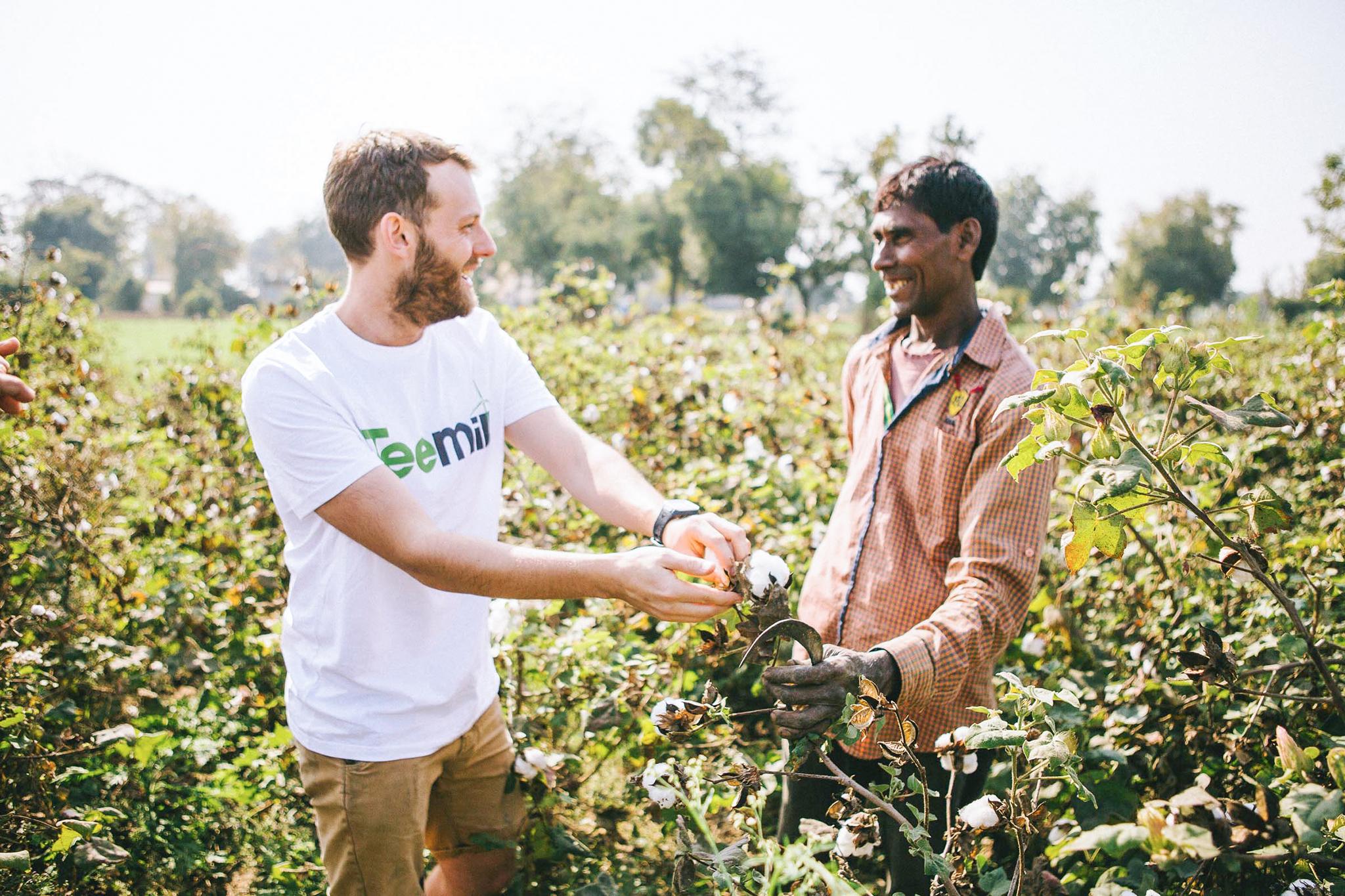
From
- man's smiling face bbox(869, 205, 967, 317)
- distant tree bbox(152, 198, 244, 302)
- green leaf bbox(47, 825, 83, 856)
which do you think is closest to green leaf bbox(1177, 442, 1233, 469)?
man's smiling face bbox(869, 205, 967, 317)

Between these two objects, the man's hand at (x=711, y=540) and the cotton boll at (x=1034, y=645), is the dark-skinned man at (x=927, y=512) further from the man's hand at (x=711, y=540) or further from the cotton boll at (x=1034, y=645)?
the cotton boll at (x=1034, y=645)

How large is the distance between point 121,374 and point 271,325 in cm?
554

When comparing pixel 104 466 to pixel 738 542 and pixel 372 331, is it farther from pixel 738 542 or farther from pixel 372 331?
pixel 738 542

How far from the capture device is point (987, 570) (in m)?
1.73

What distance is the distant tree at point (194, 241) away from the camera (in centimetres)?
2475

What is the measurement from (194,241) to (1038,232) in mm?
58248

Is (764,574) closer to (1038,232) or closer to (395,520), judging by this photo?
(395,520)

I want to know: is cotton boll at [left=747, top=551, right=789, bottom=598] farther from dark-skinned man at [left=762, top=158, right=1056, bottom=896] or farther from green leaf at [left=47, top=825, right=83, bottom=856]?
green leaf at [left=47, top=825, right=83, bottom=856]

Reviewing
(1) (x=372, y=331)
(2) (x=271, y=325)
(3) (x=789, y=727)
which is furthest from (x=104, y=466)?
(3) (x=789, y=727)

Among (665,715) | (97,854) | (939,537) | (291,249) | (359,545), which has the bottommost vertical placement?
(97,854)

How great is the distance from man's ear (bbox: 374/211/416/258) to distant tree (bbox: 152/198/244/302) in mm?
23359

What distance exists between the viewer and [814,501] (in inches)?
132

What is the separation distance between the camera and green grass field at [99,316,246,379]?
23.2 feet

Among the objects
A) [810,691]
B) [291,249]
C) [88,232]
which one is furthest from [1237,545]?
[291,249]
